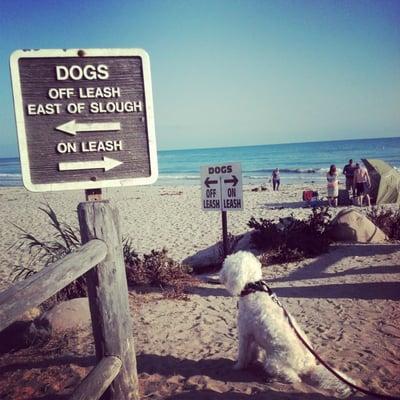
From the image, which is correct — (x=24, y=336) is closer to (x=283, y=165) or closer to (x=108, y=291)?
(x=108, y=291)

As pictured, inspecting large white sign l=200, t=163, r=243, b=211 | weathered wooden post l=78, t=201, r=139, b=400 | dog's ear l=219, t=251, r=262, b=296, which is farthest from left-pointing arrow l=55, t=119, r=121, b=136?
large white sign l=200, t=163, r=243, b=211

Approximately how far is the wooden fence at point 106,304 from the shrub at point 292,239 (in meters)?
5.29

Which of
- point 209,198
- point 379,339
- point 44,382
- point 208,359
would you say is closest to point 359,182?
Answer: point 209,198

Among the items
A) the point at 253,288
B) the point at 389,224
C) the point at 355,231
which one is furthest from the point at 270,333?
the point at 389,224

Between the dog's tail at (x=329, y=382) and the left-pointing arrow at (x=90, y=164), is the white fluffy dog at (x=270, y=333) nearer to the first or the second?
the dog's tail at (x=329, y=382)

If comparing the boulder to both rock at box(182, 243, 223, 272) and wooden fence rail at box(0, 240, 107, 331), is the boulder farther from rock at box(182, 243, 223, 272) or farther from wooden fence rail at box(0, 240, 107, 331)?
rock at box(182, 243, 223, 272)

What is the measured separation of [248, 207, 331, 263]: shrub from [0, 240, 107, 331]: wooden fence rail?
5.68m

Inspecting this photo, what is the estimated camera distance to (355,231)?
820 cm

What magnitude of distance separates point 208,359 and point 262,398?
0.94m

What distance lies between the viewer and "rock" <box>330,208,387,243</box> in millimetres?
8172

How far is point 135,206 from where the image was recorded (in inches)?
764

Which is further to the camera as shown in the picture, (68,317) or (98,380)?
(68,317)

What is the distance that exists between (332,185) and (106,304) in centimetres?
1467

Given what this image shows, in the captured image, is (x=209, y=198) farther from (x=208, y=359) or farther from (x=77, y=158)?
(x=77, y=158)
